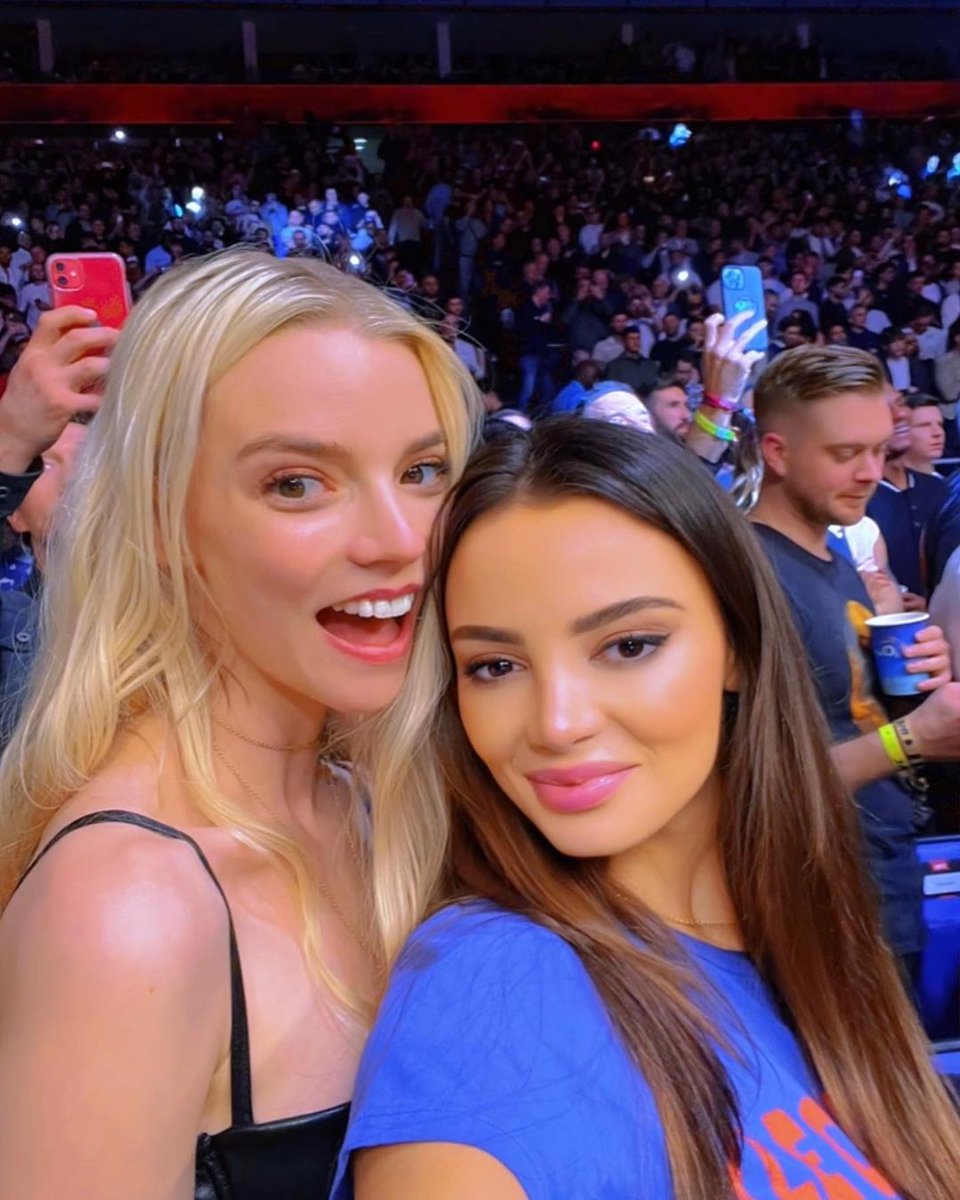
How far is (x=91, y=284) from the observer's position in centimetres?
137

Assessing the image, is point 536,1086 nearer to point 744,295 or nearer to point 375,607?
point 375,607

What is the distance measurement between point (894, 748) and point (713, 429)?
0.89m

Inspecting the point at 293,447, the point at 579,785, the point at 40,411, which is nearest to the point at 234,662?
the point at 293,447

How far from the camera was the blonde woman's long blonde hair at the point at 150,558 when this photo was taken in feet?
3.18

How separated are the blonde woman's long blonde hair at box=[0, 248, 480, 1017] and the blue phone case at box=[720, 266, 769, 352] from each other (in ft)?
5.23

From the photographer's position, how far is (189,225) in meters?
9.69

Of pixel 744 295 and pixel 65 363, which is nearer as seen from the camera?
Result: pixel 65 363

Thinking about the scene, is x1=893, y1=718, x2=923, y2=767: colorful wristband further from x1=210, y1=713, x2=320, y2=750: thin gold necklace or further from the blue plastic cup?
x1=210, y1=713, x2=320, y2=750: thin gold necklace

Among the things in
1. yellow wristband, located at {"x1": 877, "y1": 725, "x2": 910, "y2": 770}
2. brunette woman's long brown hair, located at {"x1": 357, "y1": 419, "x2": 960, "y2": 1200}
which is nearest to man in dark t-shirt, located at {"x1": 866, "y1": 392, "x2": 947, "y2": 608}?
yellow wristband, located at {"x1": 877, "y1": 725, "x2": 910, "y2": 770}

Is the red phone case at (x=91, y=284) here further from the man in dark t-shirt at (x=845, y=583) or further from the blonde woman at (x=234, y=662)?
the man in dark t-shirt at (x=845, y=583)

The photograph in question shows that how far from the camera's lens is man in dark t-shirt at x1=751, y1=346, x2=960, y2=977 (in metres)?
1.84

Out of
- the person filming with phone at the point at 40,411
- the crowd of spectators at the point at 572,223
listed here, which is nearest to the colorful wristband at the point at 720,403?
the person filming with phone at the point at 40,411

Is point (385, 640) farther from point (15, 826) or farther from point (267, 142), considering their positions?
point (267, 142)

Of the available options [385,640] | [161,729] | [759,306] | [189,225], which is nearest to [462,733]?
[385,640]
